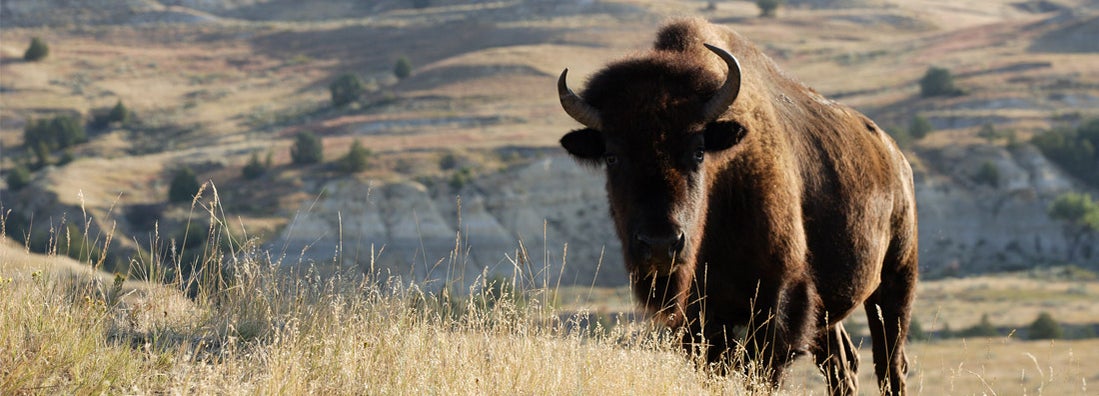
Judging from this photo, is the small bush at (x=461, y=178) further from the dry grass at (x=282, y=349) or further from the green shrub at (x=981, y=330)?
the dry grass at (x=282, y=349)

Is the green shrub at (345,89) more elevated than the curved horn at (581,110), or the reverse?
the curved horn at (581,110)

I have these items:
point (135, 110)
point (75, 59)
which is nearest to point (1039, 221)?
point (135, 110)

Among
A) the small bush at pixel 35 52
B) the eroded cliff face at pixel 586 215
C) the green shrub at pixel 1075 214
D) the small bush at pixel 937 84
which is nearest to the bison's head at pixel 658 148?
the eroded cliff face at pixel 586 215

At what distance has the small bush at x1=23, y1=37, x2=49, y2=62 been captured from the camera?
110m

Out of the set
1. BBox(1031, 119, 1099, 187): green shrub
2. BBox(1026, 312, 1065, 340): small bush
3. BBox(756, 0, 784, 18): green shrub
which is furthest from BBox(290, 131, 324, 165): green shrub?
BBox(756, 0, 784, 18): green shrub

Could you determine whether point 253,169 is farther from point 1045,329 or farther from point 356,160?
point 1045,329

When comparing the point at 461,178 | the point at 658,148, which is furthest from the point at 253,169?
the point at 658,148

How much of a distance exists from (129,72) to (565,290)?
69.5 m

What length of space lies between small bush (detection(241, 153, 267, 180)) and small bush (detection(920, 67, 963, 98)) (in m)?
48.6

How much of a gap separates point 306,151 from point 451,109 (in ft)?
46.9

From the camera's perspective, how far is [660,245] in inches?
270

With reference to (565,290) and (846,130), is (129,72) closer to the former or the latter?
(565,290)

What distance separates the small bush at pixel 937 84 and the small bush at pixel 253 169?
48.6 meters

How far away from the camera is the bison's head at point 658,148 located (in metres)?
7.05
